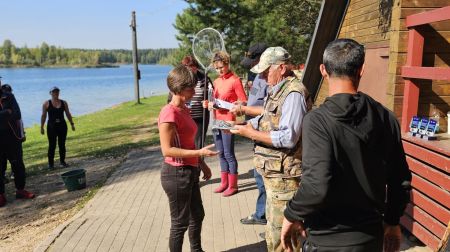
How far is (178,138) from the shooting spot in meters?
3.40

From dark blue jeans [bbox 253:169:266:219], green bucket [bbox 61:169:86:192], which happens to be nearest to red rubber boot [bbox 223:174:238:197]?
dark blue jeans [bbox 253:169:266:219]

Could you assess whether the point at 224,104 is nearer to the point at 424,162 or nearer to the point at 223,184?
the point at 223,184

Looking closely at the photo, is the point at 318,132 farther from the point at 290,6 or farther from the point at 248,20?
the point at 248,20

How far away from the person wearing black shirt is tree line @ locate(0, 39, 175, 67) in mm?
136540

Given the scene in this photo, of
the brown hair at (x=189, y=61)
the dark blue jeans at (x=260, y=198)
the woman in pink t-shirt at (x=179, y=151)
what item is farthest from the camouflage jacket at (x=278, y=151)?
the brown hair at (x=189, y=61)

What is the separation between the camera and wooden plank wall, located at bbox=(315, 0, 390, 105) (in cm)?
548

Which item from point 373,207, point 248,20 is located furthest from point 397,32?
point 248,20

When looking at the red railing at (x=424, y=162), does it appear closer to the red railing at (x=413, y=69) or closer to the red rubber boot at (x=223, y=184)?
the red railing at (x=413, y=69)

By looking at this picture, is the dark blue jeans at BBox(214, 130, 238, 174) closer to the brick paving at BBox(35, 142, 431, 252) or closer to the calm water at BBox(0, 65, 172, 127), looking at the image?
the brick paving at BBox(35, 142, 431, 252)

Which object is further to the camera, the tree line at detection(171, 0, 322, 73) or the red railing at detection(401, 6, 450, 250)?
the tree line at detection(171, 0, 322, 73)

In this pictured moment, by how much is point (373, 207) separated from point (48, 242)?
404 centimetres

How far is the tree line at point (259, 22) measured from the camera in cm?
1717

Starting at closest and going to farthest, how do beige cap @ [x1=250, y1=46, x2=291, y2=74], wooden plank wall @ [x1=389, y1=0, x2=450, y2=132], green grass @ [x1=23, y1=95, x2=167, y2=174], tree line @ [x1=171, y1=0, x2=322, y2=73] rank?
beige cap @ [x1=250, y1=46, x2=291, y2=74]
wooden plank wall @ [x1=389, y1=0, x2=450, y2=132]
green grass @ [x1=23, y1=95, x2=167, y2=174]
tree line @ [x1=171, y1=0, x2=322, y2=73]

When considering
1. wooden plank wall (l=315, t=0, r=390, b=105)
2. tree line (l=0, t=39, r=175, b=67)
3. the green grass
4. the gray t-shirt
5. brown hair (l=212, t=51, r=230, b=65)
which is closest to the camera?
the gray t-shirt
